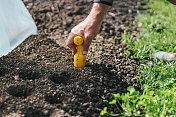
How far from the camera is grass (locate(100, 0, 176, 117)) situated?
1.97 metres

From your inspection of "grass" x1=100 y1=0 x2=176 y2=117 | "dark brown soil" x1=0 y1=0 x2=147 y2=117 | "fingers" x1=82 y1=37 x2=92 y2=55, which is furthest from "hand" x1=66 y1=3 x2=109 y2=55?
"grass" x1=100 y1=0 x2=176 y2=117

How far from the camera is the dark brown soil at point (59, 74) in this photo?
1918 millimetres

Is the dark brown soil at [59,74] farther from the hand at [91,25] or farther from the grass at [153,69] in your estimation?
the hand at [91,25]

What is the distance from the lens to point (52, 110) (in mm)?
1877

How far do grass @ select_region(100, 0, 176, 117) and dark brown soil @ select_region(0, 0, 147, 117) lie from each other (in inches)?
5.1

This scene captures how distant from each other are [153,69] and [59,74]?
104 centimetres

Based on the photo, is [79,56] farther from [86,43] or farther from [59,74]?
[59,74]

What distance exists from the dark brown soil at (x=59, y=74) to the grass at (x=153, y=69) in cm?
13

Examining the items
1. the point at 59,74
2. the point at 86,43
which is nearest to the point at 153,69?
the point at 86,43

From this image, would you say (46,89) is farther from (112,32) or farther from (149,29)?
(149,29)

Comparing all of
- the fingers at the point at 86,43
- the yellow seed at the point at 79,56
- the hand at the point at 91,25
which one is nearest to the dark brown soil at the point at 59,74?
the yellow seed at the point at 79,56

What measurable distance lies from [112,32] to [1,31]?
158cm

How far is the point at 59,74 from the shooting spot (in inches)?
88.8

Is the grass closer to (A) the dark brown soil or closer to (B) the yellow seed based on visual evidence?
(A) the dark brown soil
